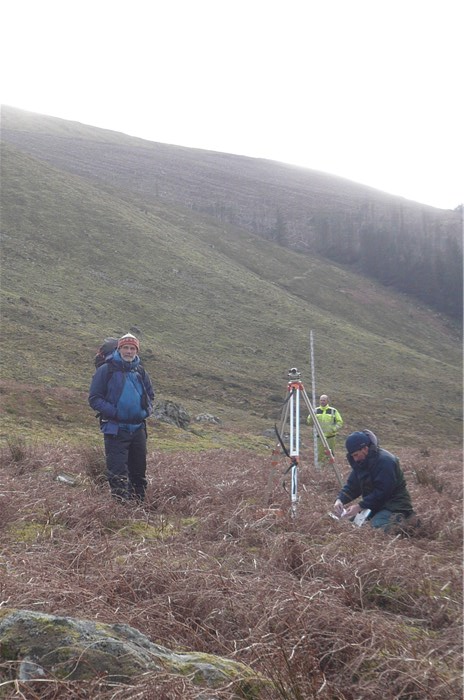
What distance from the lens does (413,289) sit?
85.1m

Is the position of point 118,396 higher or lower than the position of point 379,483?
higher

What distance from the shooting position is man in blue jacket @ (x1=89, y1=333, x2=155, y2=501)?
7.46m

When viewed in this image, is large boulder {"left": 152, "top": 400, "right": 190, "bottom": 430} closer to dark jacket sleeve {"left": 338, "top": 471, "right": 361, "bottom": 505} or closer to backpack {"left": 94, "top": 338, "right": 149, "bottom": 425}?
backpack {"left": 94, "top": 338, "right": 149, "bottom": 425}

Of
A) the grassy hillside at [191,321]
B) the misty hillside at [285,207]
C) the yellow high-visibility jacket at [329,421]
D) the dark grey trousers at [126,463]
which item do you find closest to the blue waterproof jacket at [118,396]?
the dark grey trousers at [126,463]

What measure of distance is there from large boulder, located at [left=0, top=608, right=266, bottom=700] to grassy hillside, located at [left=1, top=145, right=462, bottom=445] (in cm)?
1220

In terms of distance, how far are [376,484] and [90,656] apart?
505cm

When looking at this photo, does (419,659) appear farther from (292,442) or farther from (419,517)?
(419,517)

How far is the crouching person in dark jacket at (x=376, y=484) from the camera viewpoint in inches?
277

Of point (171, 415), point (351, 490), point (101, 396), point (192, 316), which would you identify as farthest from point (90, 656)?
point (192, 316)

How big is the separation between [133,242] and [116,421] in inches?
1999

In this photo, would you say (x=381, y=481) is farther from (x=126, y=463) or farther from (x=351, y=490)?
(x=126, y=463)

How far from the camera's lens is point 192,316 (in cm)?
4678

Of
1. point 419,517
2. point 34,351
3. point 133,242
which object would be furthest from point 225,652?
point 133,242

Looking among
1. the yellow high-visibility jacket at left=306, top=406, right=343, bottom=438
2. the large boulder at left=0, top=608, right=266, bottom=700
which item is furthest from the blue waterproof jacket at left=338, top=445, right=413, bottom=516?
the yellow high-visibility jacket at left=306, top=406, right=343, bottom=438
